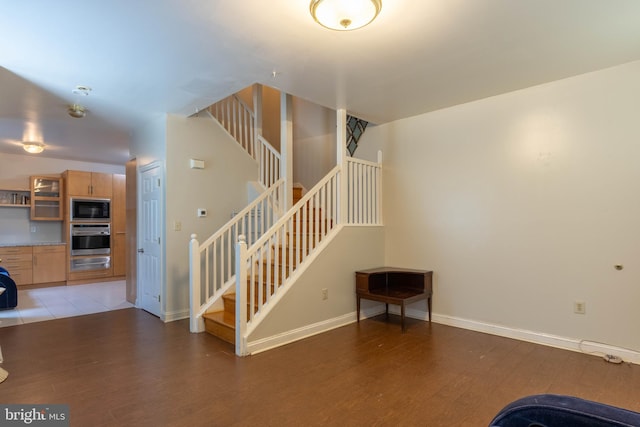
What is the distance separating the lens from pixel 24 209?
702 centimetres

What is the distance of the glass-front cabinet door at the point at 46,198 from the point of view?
6941 mm

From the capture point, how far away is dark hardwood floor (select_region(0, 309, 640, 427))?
220 centimetres

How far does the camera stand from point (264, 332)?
3.29m

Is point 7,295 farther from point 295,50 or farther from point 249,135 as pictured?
point 295,50

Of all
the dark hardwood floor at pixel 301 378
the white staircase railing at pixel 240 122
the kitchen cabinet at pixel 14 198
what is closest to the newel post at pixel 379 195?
the dark hardwood floor at pixel 301 378

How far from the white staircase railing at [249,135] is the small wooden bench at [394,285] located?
6.55 feet

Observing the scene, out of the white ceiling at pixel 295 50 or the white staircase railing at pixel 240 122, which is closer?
the white ceiling at pixel 295 50

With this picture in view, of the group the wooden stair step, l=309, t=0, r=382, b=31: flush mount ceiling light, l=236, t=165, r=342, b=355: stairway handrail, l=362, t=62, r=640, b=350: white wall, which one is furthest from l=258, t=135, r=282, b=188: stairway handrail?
l=309, t=0, r=382, b=31: flush mount ceiling light

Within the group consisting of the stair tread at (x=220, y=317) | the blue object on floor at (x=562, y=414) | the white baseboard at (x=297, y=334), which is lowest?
the white baseboard at (x=297, y=334)

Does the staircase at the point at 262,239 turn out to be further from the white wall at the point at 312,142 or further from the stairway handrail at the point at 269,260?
the white wall at the point at 312,142

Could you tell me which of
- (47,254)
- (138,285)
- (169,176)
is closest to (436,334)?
(169,176)

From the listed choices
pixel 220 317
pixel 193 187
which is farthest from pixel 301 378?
pixel 193 187

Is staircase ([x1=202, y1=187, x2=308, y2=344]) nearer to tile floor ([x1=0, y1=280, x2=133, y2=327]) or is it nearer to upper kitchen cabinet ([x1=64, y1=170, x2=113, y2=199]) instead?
tile floor ([x1=0, y1=280, x2=133, y2=327])

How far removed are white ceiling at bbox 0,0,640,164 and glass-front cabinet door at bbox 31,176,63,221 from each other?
11.5ft
